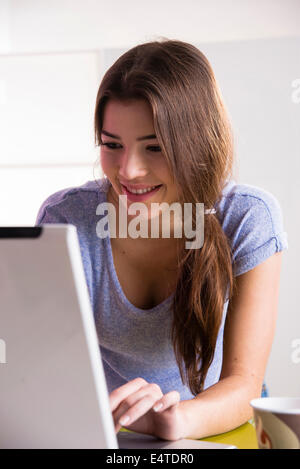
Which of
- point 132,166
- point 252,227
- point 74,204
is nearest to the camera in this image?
point 132,166

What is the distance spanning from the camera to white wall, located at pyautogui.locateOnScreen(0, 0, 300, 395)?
2.70m

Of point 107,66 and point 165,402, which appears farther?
point 107,66

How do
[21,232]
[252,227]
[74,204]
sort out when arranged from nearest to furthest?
[21,232]
[252,227]
[74,204]

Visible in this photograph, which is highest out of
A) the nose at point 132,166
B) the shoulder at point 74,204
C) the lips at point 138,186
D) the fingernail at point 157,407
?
the nose at point 132,166

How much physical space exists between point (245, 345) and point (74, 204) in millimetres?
527

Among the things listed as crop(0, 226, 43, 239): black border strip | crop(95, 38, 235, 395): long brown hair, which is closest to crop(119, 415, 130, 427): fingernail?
crop(0, 226, 43, 239): black border strip

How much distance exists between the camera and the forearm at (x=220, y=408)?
910 mm

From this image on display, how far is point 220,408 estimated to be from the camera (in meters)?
0.98

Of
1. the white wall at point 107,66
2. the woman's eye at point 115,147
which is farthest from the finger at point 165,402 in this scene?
the white wall at point 107,66

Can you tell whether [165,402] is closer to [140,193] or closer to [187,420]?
[187,420]

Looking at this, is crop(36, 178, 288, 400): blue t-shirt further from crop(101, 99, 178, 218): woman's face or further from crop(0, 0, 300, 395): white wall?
crop(0, 0, 300, 395): white wall

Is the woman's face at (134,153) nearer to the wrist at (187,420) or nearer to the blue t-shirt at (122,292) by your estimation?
the blue t-shirt at (122,292)

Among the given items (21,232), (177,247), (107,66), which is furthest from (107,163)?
(107,66)

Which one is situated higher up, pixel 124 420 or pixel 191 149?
pixel 191 149
